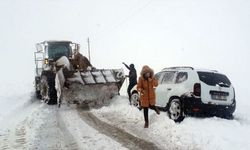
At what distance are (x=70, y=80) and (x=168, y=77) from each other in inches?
221

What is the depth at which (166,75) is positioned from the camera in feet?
43.1

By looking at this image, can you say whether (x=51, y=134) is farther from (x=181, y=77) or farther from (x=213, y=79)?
(x=213, y=79)

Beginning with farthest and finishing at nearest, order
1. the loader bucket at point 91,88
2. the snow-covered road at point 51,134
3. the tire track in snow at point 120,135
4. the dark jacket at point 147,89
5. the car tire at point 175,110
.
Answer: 1. the loader bucket at point 91,88
2. the car tire at point 175,110
3. the dark jacket at point 147,89
4. the snow-covered road at point 51,134
5. the tire track in snow at point 120,135

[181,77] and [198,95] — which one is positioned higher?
[181,77]

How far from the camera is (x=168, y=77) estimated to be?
42.4 ft

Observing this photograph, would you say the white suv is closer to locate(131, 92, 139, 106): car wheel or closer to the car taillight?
the car taillight

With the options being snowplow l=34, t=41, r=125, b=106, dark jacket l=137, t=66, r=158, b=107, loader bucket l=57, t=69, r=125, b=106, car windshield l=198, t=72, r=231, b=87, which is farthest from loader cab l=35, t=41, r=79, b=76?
car windshield l=198, t=72, r=231, b=87

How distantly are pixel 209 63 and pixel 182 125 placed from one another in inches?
1370

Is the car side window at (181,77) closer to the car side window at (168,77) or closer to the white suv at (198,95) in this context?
the white suv at (198,95)

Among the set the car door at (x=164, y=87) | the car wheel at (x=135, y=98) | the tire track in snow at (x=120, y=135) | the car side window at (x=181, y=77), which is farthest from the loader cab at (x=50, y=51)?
the car side window at (x=181, y=77)

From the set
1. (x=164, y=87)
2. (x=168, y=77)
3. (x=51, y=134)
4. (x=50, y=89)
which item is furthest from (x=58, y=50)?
(x=51, y=134)

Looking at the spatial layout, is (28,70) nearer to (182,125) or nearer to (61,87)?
(61,87)

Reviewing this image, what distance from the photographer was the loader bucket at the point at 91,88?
16781 mm

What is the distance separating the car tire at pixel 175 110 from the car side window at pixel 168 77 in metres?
0.89
